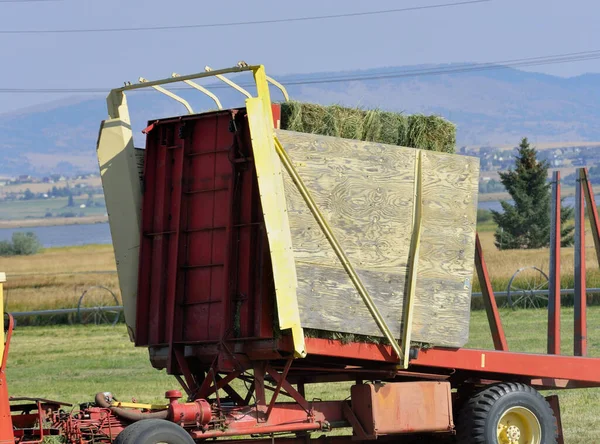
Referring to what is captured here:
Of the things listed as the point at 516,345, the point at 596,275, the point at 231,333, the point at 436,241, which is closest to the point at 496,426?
the point at 436,241

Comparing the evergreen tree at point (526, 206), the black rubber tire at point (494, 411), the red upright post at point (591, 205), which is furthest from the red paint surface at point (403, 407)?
the evergreen tree at point (526, 206)

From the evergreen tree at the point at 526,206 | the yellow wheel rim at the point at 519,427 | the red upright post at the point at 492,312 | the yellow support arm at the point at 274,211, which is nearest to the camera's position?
the yellow support arm at the point at 274,211

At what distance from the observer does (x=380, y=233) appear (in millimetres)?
11383

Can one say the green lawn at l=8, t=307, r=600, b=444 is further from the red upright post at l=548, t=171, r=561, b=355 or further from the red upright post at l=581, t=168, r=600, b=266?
the red upright post at l=581, t=168, r=600, b=266

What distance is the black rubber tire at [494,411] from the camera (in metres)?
12.0

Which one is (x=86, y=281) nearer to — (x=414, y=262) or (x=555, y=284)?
(x=555, y=284)

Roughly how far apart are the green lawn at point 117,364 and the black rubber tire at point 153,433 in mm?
4993

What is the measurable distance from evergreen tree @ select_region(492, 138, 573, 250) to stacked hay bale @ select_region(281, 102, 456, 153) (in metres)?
60.0

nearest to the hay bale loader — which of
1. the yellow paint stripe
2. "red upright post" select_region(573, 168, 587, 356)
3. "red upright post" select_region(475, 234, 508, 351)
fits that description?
the yellow paint stripe

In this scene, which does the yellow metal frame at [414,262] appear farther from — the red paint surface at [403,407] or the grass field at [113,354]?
the grass field at [113,354]

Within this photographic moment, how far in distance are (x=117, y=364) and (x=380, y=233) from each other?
13354 mm

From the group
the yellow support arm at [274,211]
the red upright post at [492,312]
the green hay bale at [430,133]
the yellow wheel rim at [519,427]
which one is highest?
the green hay bale at [430,133]

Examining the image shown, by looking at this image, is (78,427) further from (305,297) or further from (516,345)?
(516,345)

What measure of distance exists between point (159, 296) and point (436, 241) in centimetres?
251
